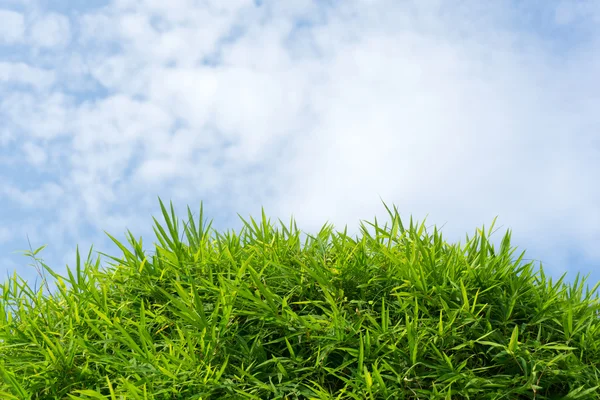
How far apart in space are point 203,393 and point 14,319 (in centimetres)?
132

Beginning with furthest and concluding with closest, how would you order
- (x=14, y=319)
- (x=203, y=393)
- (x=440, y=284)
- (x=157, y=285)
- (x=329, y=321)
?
(x=14, y=319)
(x=157, y=285)
(x=440, y=284)
(x=329, y=321)
(x=203, y=393)

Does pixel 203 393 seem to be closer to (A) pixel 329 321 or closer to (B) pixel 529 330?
(A) pixel 329 321

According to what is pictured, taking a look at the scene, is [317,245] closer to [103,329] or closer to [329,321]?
[329,321]

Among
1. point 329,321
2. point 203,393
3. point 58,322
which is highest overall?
point 58,322

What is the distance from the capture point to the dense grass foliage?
235 centimetres

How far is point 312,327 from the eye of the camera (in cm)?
239

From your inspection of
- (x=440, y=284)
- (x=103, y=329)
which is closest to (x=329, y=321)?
(x=440, y=284)

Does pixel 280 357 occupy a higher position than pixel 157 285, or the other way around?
pixel 157 285

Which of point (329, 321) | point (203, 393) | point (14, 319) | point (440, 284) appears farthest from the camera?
point (14, 319)

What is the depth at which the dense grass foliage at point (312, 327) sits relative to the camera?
2.35 metres

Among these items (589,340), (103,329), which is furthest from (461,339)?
(103,329)

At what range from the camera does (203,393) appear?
229 centimetres

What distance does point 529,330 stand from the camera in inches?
103

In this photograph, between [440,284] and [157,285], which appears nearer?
[440,284]
